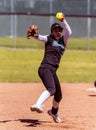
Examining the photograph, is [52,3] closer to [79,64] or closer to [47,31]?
[47,31]

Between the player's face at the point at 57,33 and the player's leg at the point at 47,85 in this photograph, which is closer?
the player's leg at the point at 47,85

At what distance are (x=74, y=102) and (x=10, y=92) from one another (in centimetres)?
240

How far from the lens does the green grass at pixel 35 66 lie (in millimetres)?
17031

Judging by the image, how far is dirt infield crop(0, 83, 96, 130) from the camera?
8039 millimetres

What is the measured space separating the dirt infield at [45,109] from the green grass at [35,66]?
2295mm

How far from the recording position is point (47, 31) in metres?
30.7

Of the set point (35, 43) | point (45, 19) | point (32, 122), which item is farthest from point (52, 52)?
point (45, 19)

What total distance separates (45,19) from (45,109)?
21.1m

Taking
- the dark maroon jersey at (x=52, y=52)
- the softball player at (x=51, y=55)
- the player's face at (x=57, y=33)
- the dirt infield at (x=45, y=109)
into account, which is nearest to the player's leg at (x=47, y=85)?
the softball player at (x=51, y=55)

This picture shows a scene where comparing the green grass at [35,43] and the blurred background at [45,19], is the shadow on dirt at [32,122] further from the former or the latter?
the blurred background at [45,19]

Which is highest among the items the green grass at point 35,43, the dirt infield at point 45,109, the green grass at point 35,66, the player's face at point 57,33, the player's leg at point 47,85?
the player's face at point 57,33

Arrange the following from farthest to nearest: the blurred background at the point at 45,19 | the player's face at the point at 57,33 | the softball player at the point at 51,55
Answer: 1. the blurred background at the point at 45,19
2. the player's face at the point at 57,33
3. the softball player at the point at 51,55

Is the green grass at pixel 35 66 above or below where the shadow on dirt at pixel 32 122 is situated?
below

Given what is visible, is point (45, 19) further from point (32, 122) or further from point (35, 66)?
point (32, 122)
